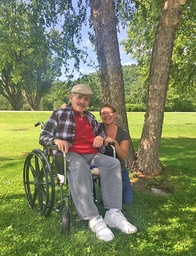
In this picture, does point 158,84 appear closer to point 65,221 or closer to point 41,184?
point 41,184

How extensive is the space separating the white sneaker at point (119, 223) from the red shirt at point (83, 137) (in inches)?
30.5

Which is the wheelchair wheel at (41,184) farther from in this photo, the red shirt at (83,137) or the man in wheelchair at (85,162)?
the red shirt at (83,137)

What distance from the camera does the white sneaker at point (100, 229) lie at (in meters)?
3.05

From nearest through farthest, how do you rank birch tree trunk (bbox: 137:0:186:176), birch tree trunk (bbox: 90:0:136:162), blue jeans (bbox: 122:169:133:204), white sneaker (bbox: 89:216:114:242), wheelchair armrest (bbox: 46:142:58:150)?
white sneaker (bbox: 89:216:114:242) → wheelchair armrest (bbox: 46:142:58:150) → blue jeans (bbox: 122:169:133:204) → birch tree trunk (bbox: 137:0:186:176) → birch tree trunk (bbox: 90:0:136:162)

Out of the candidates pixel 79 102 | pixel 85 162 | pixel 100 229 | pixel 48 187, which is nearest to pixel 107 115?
pixel 79 102

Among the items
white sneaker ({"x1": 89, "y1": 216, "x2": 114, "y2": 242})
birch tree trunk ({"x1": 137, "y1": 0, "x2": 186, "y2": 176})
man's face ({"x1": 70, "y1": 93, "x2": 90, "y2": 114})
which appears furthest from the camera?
birch tree trunk ({"x1": 137, "y1": 0, "x2": 186, "y2": 176})

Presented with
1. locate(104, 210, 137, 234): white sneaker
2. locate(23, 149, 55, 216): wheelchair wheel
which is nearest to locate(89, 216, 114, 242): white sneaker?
locate(104, 210, 137, 234): white sneaker

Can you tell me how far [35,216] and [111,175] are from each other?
1.07 m

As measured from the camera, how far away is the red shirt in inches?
145

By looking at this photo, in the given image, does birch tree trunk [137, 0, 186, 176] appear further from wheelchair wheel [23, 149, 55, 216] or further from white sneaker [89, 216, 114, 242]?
white sneaker [89, 216, 114, 242]

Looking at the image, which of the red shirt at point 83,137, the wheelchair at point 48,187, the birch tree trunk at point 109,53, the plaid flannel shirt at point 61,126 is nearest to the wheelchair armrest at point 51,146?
the wheelchair at point 48,187

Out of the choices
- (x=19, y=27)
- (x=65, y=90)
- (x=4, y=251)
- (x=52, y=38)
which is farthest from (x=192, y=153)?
(x=4, y=251)

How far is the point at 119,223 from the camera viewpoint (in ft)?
10.8

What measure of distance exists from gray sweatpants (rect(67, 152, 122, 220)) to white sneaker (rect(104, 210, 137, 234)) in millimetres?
104
